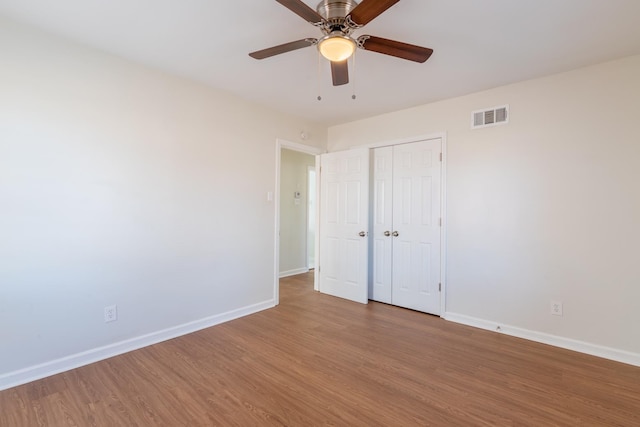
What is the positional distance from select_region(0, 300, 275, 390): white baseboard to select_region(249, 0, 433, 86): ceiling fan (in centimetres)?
258

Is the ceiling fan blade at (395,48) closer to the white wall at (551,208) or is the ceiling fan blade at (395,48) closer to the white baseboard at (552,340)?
the white wall at (551,208)

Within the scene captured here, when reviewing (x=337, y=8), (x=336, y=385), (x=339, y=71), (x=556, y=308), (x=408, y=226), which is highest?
(x=337, y=8)

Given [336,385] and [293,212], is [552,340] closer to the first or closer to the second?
[336,385]

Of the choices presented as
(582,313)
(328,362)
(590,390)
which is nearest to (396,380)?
(328,362)

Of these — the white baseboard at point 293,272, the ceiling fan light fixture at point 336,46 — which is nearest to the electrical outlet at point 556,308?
the ceiling fan light fixture at point 336,46

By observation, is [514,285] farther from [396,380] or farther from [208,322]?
[208,322]

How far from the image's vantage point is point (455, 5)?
6.13 feet

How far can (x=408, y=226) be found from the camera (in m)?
3.80

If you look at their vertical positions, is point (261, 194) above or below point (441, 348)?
above

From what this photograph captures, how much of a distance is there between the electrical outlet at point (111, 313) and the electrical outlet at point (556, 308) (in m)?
3.93

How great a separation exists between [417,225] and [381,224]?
0.51 m

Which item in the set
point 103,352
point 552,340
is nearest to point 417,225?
point 552,340

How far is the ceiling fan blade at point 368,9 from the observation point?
4.75 ft

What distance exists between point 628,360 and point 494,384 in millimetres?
1315
